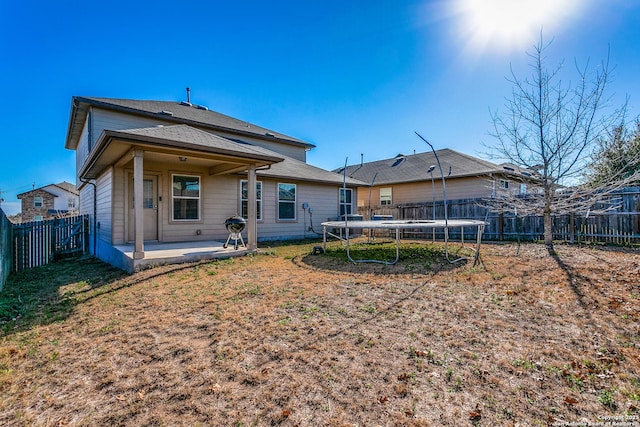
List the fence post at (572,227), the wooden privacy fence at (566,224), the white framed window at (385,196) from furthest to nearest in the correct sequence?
the white framed window at (385,196) → the fence post at (572,227) → the wooden privacy fence at (566,224)

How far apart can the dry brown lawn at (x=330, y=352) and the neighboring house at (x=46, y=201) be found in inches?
1377

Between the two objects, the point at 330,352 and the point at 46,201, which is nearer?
the point at 330,352

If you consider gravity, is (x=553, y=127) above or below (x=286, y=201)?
above

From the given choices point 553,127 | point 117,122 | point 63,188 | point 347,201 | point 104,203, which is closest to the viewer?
point 553,127

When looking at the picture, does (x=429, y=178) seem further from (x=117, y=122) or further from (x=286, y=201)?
(x=117, y=122)

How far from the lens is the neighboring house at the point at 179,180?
638 centimetres

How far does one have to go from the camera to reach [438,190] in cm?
1537

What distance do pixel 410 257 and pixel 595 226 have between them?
6077mm

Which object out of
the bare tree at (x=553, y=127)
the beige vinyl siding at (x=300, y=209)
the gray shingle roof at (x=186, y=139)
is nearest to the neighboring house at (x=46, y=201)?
the beige vinyl siding at (x=300, y=209)

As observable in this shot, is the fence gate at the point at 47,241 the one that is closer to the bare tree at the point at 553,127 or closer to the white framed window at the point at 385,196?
the bare tree at the point at 553,127

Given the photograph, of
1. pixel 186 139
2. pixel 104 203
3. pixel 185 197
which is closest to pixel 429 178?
pixel 185 197

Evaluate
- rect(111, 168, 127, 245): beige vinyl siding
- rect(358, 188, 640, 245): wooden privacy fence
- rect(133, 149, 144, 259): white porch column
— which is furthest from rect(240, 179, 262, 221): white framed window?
rect(358, 188, 640, 245): wooden privacy fence

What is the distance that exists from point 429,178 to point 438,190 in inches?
32.8

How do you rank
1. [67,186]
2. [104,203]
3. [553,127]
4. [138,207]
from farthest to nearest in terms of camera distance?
1. [67,186]
2. [104,203]
3. [553,127]
4. [138,207]
